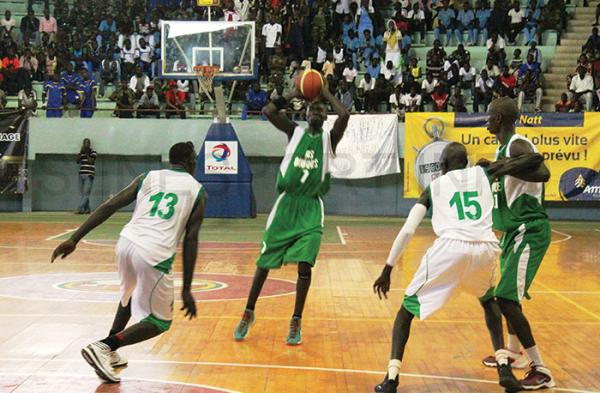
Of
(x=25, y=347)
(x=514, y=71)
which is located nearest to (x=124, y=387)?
(x=25, y=347)

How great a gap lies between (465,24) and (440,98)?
4.21m

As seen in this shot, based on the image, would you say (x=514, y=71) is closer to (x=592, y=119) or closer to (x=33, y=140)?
(x=592, y=119)

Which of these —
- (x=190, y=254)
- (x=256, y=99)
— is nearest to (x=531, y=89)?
(x=256, y=99)

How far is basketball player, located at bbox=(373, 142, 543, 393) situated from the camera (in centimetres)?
614

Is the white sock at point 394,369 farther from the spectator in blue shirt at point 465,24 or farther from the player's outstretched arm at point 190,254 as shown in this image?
the spectator in blue shirt at point 465,24

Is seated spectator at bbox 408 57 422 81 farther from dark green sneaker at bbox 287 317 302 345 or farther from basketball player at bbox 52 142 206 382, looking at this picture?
basketball player at bbox 52 142 206 382

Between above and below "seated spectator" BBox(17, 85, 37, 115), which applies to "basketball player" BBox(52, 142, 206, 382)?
above

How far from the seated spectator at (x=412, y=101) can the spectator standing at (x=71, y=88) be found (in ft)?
28.1

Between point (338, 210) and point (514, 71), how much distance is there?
590 centimetres

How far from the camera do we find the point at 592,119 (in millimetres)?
22891

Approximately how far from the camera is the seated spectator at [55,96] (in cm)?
2455

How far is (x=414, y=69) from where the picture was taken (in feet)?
82.2

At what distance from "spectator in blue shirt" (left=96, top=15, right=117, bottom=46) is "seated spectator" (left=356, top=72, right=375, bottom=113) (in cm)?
783

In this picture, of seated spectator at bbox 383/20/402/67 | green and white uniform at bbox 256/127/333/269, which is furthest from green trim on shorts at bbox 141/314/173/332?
seated spectator at bbox 383/20/402/67
